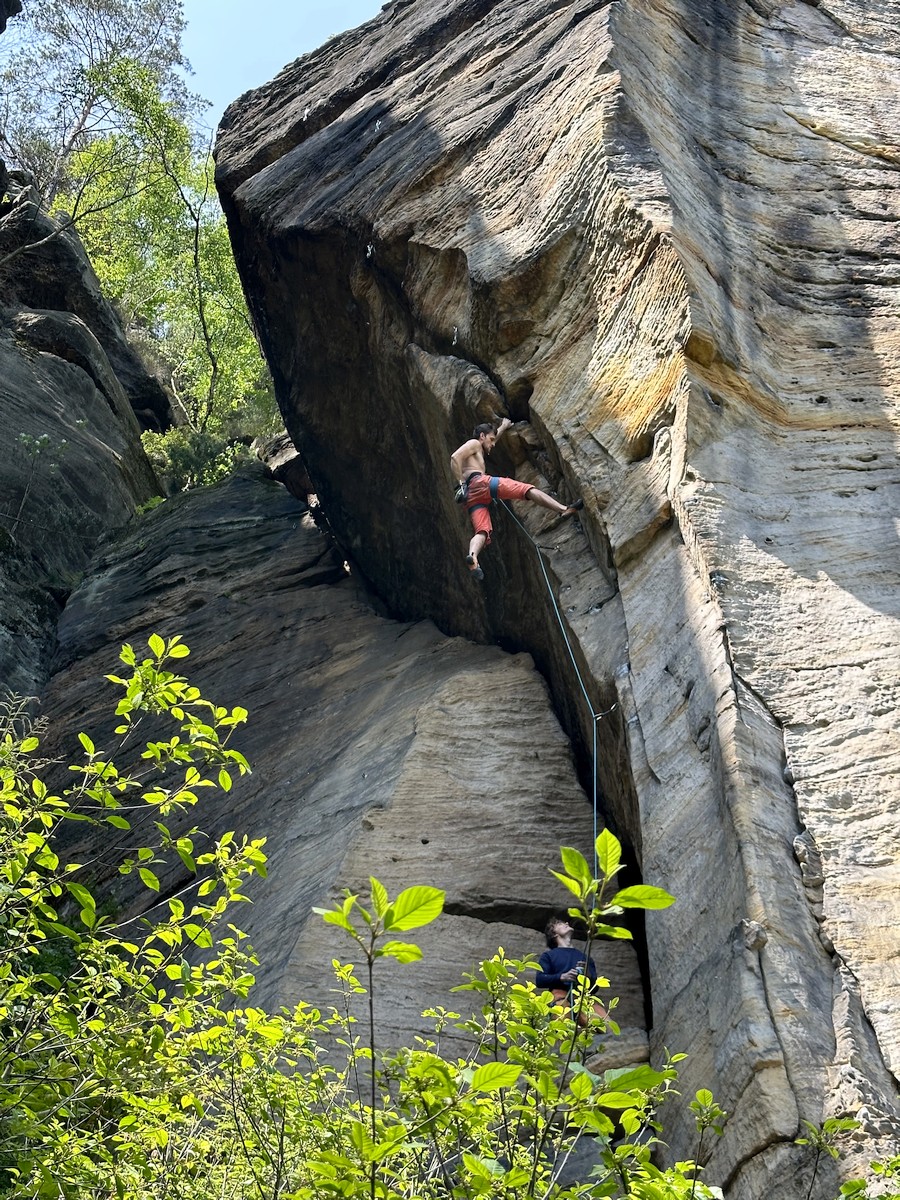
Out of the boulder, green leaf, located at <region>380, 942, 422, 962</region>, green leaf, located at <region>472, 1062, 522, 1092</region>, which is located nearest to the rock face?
green leaf, located at <region>472, 1062, 522, 1092</region>

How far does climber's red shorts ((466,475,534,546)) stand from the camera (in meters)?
10.8

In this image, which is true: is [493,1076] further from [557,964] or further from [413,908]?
[557,964]

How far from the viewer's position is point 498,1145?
16.3ft

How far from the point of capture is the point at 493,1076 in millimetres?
3246

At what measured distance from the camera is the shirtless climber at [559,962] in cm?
748

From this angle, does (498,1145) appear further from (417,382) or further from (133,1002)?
(417,382)

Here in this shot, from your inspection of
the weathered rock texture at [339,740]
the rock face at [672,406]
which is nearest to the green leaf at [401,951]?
the rock face at [672,406]

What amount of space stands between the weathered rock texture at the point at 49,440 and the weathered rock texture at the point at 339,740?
70cm

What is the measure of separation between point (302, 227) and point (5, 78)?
2085cm

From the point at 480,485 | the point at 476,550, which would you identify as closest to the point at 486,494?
the point at 480,485

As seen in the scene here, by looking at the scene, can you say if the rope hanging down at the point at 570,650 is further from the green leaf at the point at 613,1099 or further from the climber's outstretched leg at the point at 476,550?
the green leaf at the point at 613,1099

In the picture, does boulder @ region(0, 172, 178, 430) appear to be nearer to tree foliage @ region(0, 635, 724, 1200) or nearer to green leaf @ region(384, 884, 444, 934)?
tree foliage @ region(0, 635, 724, 1200)

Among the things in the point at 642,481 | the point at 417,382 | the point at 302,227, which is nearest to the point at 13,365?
the point at 302,227

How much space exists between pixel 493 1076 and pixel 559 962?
473 cm
